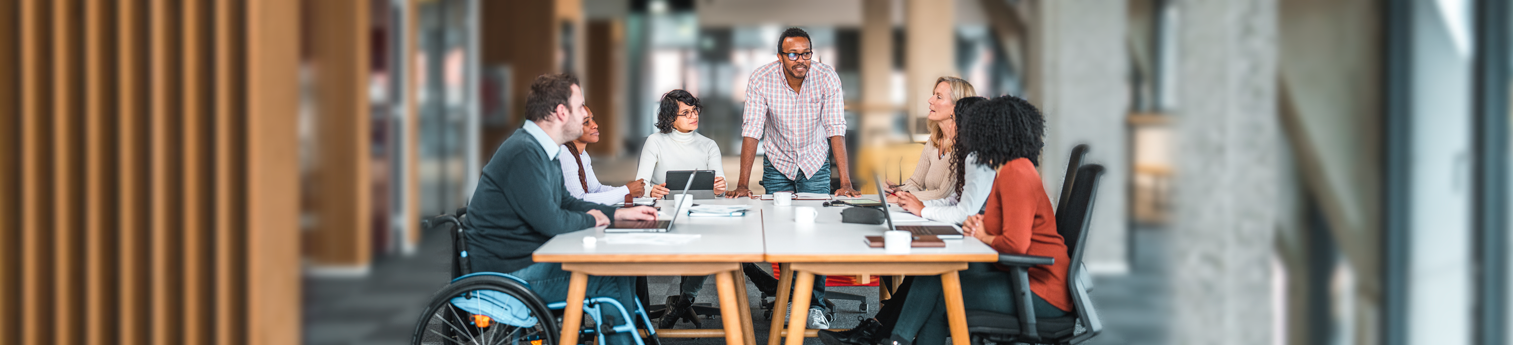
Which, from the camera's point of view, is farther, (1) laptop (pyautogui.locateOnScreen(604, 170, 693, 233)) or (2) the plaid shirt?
(2) the plaid shirt

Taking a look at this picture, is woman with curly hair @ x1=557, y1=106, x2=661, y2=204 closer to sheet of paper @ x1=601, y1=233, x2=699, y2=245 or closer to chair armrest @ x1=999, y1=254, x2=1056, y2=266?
sheet of paper @ x1=601, y1=233, x2=699, y2=245

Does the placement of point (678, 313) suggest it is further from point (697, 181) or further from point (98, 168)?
point (98, 168)

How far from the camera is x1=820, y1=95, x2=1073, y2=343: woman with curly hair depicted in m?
2.40

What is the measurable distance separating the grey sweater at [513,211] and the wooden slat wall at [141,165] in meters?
0.92

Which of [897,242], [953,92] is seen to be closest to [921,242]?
[897,242]

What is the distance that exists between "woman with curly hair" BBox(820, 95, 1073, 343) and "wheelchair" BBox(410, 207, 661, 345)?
720 mm

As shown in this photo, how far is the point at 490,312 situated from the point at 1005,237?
1317 mm

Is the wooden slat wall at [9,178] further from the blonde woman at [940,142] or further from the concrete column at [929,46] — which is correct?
the concrete column at [929,46]

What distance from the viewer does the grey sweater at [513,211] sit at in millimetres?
2492

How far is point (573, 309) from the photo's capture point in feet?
7.60

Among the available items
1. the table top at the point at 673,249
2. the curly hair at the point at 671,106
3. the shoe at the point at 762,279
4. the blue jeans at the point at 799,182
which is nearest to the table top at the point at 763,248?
the table top at the point at 673,249

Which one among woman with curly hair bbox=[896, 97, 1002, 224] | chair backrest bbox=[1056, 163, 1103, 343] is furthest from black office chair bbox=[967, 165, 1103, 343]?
woman with curly hair bbox=[896, 97, 1002, 224]

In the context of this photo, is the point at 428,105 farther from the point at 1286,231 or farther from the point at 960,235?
the point at 1286,231

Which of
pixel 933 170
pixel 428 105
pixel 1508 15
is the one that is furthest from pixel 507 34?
pixel 1508 15
